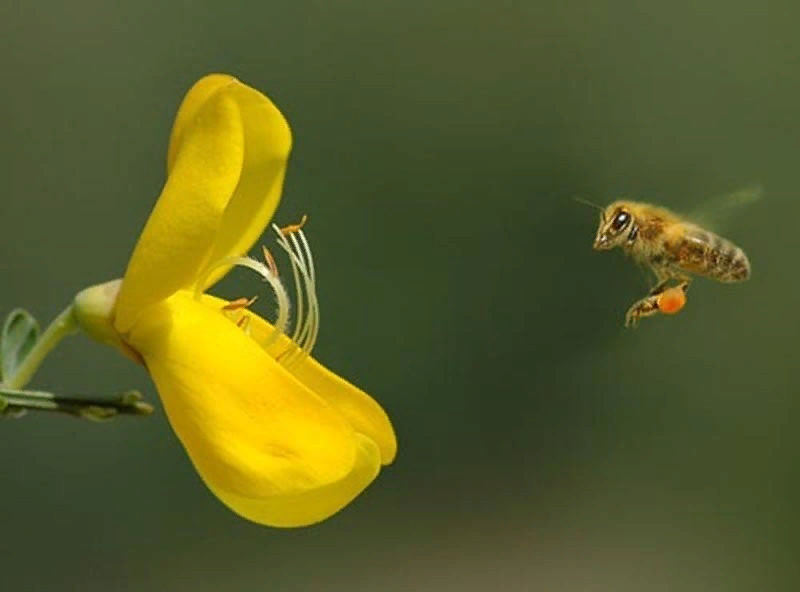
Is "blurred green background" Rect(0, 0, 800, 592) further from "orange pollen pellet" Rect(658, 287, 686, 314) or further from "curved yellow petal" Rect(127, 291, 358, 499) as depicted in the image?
"curved yellow petal" Rect(127, 291, 358, 499)

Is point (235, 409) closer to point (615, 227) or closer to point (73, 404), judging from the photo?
point (73, 404)

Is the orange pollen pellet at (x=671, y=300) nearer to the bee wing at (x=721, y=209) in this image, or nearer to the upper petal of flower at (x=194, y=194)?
the bee wing at (x=721, y=209)

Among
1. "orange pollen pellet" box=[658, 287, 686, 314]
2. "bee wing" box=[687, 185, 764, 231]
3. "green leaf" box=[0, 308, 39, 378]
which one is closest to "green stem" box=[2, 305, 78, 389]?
"green leaf" box=[0, 308, 39, 378]

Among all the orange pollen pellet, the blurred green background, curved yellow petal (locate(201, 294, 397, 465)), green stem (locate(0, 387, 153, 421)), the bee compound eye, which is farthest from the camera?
the blurred green background

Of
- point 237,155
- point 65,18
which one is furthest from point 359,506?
point 237,155

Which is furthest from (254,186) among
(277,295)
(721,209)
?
(721,209)

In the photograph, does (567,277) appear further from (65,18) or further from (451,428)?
(65,18)
